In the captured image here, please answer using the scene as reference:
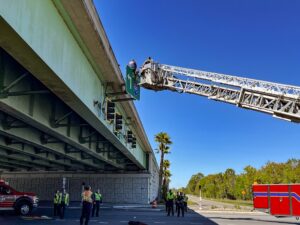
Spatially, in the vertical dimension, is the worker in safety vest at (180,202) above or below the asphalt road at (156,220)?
above

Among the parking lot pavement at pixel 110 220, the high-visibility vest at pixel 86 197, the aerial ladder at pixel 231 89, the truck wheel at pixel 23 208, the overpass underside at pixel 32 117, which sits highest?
the aerial ladder at pixel 231 89

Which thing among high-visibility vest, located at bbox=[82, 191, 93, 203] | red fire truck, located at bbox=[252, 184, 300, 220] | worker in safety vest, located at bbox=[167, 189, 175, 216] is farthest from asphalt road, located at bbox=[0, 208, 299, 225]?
high-visibility vest, located at bbox=[82, 191, 93, 203]

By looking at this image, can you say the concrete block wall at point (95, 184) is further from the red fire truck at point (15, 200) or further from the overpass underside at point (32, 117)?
the red fire truck at point (15, 200)

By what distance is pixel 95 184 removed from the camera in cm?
4269

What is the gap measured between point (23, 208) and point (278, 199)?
14003 mm

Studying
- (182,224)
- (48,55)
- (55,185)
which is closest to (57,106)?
(48,55)

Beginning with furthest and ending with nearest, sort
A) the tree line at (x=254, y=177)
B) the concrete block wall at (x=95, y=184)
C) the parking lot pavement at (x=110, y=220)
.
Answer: the tree line at (x=254, y=177) → the concrete block wall at (x=95, y=184) → the parking lot pavement at (x=110, y=220)

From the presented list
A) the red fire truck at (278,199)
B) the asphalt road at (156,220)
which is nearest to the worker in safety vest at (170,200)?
the asphalt road at (156,220)

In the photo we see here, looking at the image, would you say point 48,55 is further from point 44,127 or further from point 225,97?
point 225,97

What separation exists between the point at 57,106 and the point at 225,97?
10024 mm

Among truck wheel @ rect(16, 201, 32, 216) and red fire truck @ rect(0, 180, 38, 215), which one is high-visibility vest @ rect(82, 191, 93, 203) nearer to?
red fire truck @ rect(0, 180, 38, 215)

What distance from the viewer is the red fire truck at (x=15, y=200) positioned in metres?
20.5

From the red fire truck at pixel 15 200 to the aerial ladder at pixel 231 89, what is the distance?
32.0 ft

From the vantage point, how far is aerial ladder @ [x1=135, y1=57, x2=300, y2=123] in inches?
708
